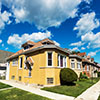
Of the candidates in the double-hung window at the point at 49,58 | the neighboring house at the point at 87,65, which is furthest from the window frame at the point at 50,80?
the neighboring house at the point at 87,65

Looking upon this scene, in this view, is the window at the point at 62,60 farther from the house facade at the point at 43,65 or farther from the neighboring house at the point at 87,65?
the neighboring house at the point at 87,65

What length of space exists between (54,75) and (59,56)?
9.71 feet

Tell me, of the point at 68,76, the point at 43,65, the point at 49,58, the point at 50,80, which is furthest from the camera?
the point at 49,58

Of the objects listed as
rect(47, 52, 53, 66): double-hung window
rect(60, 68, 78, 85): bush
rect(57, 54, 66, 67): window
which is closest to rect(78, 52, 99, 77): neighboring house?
rect(57, 54, 66, 67): window

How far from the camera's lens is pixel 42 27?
16.0m

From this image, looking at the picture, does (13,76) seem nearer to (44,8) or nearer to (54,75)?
(54,75)

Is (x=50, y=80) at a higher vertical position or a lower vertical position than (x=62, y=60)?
lower

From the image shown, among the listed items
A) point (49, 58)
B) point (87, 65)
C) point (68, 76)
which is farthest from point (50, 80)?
point (87, 65)

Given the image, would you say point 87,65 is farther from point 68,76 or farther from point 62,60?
point 68,76

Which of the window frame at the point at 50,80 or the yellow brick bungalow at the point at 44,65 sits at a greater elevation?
the yellow brick bungalow at the point at 44,65

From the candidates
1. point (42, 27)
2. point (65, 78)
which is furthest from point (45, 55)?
point (42, 27)

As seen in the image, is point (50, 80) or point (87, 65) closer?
point (50, 80)

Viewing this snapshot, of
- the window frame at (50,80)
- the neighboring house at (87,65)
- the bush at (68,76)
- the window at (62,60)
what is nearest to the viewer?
the bush at (68,76)

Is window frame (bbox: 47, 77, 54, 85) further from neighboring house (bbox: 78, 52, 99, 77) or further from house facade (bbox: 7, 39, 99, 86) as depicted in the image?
neighboring house (bbox: 78, 52, 99, 77)
